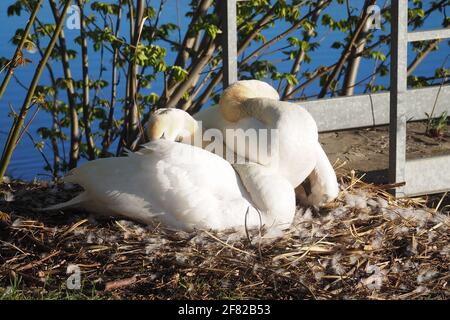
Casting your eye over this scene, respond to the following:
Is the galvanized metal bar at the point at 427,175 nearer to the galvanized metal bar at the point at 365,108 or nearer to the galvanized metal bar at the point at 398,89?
the galvanized metal bar at the point at 398,89

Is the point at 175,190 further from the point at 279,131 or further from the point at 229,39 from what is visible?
the point at 229,39

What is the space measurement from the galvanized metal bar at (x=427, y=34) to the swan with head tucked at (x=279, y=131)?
41.1 inches

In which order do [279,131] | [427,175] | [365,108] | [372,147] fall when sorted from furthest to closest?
[372,147]
[365,108]
[427,175]
[279,131]

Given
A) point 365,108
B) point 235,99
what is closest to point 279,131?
point 235,99

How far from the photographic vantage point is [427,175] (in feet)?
21.4

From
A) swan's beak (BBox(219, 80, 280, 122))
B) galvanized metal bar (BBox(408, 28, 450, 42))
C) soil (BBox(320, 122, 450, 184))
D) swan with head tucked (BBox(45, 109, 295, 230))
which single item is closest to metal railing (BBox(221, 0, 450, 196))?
galvanized metal bar (BBox(408, 28, 450, 42))

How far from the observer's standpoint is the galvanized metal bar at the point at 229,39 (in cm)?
628

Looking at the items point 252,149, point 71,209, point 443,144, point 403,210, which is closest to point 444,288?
point 403,210

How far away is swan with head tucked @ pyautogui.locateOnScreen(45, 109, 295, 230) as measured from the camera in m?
5.21

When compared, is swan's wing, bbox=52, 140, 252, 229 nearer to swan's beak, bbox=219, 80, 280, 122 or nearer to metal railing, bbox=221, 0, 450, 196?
swan's beak, bbox=219, 80, 280, 122

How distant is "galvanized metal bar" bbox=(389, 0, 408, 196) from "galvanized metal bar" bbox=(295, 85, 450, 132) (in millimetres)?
527

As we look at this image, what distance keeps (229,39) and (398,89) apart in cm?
122

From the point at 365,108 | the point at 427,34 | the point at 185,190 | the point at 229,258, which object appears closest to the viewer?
the point at 229,258

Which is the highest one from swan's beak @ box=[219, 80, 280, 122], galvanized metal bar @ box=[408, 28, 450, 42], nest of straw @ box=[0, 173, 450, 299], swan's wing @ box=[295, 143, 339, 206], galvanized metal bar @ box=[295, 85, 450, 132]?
galvanized metal bar @ box=[408, 28, 450, 42]
